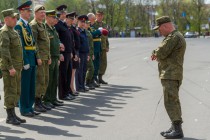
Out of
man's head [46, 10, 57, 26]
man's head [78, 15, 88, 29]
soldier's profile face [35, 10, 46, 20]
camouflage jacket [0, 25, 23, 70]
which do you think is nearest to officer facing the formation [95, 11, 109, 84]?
man's head [78, 15, 88, 29]

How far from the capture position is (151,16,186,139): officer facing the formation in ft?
23.8

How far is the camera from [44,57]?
9969mm

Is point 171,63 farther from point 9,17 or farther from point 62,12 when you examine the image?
point 62,12

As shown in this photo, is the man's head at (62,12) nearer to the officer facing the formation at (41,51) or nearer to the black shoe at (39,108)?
the officer facing the formation at (41,51)

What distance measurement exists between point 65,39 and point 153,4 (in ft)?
368

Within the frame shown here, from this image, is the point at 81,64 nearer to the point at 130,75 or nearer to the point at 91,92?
the point at 91,92

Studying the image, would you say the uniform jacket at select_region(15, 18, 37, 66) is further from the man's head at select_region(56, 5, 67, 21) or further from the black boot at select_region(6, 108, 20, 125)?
the man's head at select_region(56, 5, 67, 21)

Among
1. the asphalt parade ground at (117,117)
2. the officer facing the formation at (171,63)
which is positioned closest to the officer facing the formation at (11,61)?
the asphalt parade ground at (117,117)

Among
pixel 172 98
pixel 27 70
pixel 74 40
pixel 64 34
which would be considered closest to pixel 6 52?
pixel 27 70

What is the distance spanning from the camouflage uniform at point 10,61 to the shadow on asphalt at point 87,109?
1.87 ft

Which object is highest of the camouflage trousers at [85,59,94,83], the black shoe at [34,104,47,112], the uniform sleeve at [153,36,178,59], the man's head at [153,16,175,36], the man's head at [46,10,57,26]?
the man's head at [46,10,57,26]

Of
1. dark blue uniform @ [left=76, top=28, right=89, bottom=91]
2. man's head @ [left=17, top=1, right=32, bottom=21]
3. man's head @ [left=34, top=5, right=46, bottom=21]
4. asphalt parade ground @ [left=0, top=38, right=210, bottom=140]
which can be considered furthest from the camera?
dark blue uniform @ [left=76, top=28, right=89, bottom=91]

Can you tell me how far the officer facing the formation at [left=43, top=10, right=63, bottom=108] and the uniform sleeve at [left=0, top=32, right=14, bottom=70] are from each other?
206 cm

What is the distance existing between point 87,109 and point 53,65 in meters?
1.21
